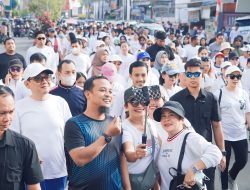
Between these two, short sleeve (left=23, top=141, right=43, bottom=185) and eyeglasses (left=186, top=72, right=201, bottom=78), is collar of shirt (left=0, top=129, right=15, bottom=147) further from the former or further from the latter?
eyeglasses (left=186, top=72, right=201, bottom=78)

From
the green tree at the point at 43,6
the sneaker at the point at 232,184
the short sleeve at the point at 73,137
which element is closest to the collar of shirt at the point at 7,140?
the short sleeve at the point at 73,137

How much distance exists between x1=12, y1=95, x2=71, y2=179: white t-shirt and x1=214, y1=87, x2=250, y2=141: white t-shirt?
247cm

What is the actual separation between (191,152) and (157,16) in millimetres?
58198

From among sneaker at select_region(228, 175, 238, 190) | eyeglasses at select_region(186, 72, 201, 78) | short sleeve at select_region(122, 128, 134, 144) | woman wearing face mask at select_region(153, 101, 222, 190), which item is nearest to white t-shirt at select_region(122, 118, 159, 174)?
short sleeve at select_region(122, 128, 134, 144)

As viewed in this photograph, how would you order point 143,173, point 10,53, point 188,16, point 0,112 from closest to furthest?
point 0,112 → point 143,173 → point 10,53 → point 188,16

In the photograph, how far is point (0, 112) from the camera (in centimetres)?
318

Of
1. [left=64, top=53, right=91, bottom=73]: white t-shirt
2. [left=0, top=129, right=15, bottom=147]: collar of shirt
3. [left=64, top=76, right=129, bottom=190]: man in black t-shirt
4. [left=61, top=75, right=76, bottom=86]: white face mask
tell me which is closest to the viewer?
[left=0, top=129, right=15, bottom=147]: collar of shirt

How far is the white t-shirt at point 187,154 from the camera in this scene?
3674 mm

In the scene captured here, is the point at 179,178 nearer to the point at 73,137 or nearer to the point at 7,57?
the point at 73,137

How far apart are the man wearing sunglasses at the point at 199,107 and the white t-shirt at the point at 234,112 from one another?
3.46 ft

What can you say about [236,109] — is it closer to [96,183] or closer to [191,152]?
[191,152]

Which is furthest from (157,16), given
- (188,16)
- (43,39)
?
(43,39)

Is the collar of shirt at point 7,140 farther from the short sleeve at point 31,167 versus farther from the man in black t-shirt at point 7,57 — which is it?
the man in black t-shirt at point 7,57

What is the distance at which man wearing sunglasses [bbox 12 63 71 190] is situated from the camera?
176 inches
